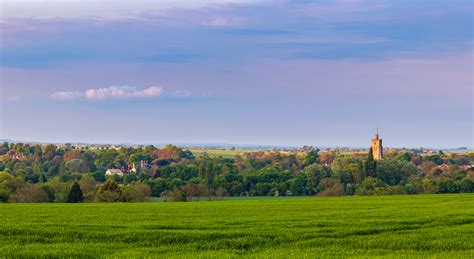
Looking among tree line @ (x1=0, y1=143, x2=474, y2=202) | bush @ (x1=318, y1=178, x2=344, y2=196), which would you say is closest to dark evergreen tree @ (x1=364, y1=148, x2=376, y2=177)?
tree line @ (x1=0, y1=143, x2=474, y2=202)

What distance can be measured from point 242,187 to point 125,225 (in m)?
85.1

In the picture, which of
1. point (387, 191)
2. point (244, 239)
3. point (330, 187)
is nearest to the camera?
point (244, 239)

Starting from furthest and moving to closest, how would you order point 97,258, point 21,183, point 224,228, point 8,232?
point 21,183
point 224,228
point 8,232
point 97,258

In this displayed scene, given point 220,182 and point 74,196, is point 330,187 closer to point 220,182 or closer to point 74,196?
point 220,182

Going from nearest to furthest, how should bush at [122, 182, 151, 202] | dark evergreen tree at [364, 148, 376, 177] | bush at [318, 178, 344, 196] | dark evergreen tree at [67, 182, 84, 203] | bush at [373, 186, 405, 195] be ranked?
dark evergreen tree at [67, 182, 84, 203]
bush at [122, 182, 151, 202]
bush at [373, 186, 405, 195]
bush at [318, 178, 344, 196]
dark evergreen tree at [364, 148, 376, 177]

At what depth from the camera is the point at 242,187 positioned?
11412 cm

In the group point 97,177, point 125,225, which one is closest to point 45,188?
point 97,177

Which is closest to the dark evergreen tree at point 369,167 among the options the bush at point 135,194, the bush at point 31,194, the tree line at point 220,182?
the tree line at point 220,182

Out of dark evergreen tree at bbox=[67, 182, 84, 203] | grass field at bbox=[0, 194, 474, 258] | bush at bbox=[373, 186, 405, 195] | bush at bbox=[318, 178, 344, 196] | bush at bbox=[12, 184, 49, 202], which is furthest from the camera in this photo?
bush at bbox=[318, 178, 344, 196]

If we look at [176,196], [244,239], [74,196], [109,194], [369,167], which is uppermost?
[369,167]

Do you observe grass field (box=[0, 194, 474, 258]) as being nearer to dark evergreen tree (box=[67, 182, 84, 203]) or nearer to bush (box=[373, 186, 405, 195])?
dark evergreen tree (box=[67, 182, 84, 203])

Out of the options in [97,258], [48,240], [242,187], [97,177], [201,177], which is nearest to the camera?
[97,258]

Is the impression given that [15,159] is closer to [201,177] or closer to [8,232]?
[201,177]

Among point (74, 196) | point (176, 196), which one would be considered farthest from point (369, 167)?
point (74, 196)
